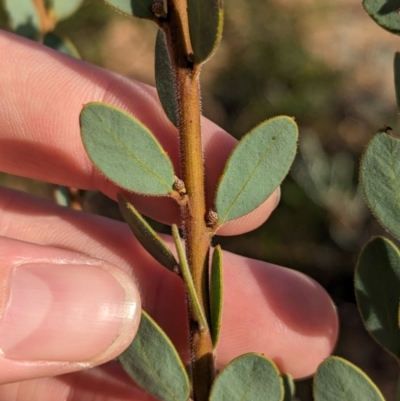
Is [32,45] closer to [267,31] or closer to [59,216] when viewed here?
[59,216]

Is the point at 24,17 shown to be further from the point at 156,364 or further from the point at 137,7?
the point at 156,364

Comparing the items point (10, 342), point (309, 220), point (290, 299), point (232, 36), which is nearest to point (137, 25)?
point (232, 36)

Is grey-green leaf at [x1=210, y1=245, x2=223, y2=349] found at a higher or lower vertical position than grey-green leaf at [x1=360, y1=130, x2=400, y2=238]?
lower

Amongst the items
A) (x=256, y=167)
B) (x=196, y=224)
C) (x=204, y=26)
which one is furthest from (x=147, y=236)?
(x=204, y=26)

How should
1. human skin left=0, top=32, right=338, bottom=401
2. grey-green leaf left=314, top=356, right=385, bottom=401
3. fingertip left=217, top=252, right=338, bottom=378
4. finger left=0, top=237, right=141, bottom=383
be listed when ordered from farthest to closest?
→ fingertip left=217, top=252, right=338, bottom=378
human skin left=0, top=32, right=338, bottom=401
finger left=0, top=237, right=141, bottom=383
grey-green leaf left=314, top=356, right=385, bottom=401

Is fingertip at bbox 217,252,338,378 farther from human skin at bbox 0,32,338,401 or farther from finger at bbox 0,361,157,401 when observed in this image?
finger at bbox 0,361,157,401

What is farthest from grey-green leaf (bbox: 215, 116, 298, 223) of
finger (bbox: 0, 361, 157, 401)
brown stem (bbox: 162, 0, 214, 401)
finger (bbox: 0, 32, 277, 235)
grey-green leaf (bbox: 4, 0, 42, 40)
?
grey-green leaf (bbox: 4, 0, 42, 40)
